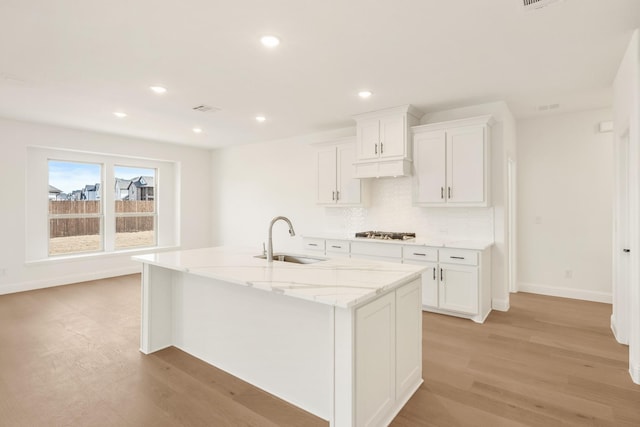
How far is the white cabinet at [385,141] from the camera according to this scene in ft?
14.1

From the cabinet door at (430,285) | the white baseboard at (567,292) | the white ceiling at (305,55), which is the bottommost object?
the white baseboard at (567,292)

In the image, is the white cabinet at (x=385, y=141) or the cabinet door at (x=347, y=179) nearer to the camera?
the white cabinet at (x=385, y=141)

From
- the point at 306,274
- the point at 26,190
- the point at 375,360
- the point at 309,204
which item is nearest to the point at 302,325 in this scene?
the point at 306,274

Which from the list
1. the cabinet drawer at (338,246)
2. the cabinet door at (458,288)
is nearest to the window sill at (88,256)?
the cabinet drawer at (338,246)

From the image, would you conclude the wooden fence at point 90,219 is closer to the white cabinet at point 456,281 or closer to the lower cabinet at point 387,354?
the white cabinet at point 456,281

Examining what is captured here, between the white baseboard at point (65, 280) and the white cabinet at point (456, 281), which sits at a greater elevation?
the white cabinet at point (456, 281)

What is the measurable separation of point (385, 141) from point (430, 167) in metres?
0.67

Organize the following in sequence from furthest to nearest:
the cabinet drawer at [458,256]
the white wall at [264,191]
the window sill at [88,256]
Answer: the white wall at [264,191]
the window sill at [88,256]
the cabinet drawer at [458,256]

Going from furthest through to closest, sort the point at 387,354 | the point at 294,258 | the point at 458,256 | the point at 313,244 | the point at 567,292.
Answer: the point at 313,244
the point at 567,292
the point at 458,256
the point at 294,258
the point at 387,354

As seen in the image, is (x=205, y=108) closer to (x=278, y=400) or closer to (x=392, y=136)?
(x=392, y=136)

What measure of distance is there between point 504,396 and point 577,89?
3328 millimetres

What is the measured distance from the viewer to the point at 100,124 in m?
5.21

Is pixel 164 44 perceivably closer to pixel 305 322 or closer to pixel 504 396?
pixel 305 322

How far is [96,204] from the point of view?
6.10 m
